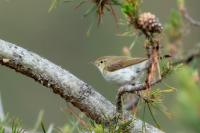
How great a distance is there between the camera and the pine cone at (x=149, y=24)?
62.1 inches

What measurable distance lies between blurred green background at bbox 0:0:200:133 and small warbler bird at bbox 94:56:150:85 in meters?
4.12

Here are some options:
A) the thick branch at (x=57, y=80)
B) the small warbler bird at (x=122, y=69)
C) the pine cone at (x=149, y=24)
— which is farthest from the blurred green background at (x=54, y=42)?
the pine cone at (x=149, y=24)

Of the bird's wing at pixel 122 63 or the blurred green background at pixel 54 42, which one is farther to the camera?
the blurred green background at pixel 54 42

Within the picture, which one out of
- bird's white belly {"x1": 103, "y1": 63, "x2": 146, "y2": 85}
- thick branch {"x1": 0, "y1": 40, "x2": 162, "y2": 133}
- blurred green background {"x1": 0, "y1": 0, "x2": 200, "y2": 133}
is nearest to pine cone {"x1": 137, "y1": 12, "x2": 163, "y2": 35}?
thick branch {"x1": 0, "y1": 40, "x2": 162, "y2": 133}

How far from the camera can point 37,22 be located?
8.73 metres

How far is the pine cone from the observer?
158 cm

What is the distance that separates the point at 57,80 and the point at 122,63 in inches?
39.8

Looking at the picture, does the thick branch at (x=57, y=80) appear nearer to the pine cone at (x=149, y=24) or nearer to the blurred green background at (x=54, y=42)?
the pine cone at (x=149, y=24)

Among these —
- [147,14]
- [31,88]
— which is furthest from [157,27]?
[31,88]

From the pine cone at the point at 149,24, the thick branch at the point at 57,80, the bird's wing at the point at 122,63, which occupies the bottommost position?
the thick branch at the point at 57,80

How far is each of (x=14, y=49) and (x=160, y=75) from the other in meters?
0.43

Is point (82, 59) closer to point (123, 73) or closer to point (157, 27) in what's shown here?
→ point (123, 73)

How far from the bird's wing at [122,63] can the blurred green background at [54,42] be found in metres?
4.19

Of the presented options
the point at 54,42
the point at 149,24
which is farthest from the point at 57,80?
the point at 54,42
